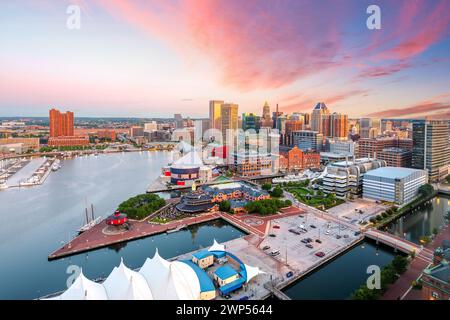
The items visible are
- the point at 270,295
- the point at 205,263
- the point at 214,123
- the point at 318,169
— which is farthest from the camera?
the point at 214,123

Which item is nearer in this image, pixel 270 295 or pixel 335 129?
pixel 270 295

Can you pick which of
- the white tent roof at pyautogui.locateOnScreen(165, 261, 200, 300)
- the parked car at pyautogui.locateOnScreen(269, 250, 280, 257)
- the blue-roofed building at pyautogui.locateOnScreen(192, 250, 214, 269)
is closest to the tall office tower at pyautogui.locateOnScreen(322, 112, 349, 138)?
the parked car at pyautogui.locateOnScreen(269, 250, 280, 257)

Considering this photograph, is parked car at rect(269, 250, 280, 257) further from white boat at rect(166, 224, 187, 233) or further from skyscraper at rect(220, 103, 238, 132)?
skyscraper at rect(220, 103, 238, 132)

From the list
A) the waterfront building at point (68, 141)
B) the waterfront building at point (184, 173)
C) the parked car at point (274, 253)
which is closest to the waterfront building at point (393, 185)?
the parked car at point (274, 253)

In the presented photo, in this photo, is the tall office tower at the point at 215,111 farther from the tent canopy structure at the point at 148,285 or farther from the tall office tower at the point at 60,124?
the tent canopy structure at the point at 148,285

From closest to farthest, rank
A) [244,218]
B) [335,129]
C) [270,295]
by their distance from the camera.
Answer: [270,295] < [244,218] < [335,129]
